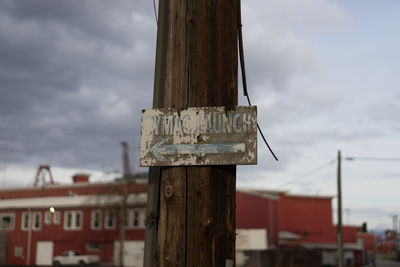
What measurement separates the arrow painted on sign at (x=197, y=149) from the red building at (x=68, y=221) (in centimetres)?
3706

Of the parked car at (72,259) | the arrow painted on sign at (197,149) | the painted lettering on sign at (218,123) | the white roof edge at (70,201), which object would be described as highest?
the painted lettering on sign at (218,123)

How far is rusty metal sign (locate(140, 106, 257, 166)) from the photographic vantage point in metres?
2.67

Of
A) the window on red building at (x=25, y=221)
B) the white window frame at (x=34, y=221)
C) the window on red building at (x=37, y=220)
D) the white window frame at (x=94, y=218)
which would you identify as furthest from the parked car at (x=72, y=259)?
the window on red building at (x=25, y=221)

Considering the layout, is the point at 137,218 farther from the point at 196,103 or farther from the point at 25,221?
the point at 196,103

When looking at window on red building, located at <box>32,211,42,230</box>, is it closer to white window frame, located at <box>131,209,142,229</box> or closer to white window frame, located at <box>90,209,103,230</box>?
white window frame, located at <box>90,209,103,230</box>

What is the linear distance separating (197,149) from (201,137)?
8 centimetres

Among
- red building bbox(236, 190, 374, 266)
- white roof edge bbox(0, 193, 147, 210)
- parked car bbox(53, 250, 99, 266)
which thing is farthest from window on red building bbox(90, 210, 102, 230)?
red building bbox(236, 190, 374, 266)

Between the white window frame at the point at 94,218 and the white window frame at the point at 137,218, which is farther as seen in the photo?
the white window frame at the point at 94,218

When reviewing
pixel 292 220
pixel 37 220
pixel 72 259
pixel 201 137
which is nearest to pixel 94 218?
pixel 72 259

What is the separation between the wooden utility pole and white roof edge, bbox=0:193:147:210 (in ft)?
124

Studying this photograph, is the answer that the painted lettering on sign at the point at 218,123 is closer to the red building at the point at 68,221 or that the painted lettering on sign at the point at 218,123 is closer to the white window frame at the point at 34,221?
the red building at the point at 68,221

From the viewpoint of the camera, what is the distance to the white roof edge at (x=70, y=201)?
40.8m

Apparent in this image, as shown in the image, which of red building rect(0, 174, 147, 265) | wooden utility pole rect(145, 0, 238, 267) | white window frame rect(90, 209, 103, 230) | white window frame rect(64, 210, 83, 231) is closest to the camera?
wooden utility pole rect(145, 0, 238, 267)

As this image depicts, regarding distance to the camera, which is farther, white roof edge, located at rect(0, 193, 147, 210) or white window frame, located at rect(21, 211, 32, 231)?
white window frame, located at rect(21, 211, 32, 231)
